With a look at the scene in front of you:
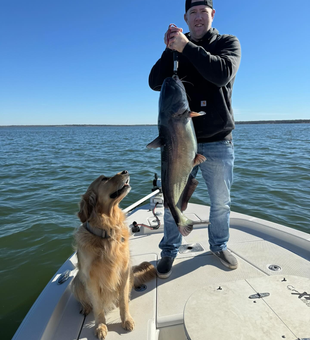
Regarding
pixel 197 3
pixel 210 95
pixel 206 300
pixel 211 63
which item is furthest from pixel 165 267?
pixel 197 3

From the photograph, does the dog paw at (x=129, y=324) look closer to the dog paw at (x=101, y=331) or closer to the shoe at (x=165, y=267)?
the dog paw at (x=101, y=331)

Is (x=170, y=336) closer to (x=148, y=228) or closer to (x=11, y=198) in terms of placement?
(x=148, y=228)

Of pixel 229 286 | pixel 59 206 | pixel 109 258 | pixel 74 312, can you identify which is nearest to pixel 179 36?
pixel 109 258

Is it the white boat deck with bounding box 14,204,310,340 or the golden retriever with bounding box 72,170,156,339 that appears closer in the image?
the white boat deck with bounding box 14,204,310,340

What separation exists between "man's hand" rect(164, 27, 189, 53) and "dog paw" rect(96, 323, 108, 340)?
2.90 meters

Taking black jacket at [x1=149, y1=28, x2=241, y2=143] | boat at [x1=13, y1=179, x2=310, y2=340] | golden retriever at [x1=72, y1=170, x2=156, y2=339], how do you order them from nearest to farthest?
boat at [x1=13, y1=179, x2=310, y2=340]
golden retriever at [x1=72, y1=170, x2=156, y2=339]
black jacket at [x1=149, y1=28, x2=241, y2=143]

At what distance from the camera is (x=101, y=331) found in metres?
2.36

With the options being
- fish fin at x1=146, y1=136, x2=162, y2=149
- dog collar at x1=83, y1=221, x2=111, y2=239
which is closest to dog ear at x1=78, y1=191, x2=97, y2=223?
dog collar at x1=83, y1=221, x2=111, y2=239

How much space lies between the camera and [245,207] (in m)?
7.90

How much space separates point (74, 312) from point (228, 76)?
10.1 ft

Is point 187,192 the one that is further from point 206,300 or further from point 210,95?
point 210,95

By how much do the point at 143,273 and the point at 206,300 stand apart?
41.9 inches

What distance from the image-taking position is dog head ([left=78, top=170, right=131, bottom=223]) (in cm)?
259

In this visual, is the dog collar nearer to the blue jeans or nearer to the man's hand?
the blue jeans
